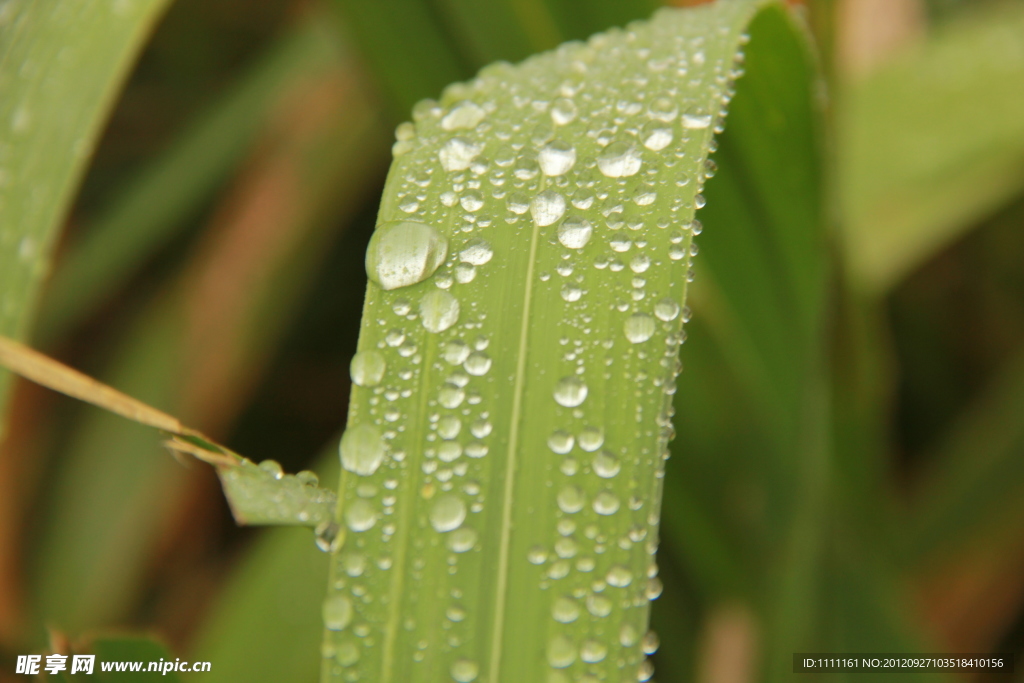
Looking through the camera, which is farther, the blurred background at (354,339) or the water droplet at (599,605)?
the blurred background at (354,339)

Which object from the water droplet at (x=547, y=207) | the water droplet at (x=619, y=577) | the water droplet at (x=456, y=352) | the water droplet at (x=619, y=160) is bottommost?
the water droplet at (x=619, y=577)

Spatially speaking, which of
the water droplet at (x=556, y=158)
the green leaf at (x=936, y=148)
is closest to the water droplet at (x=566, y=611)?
the water droplet at (x=556, y=158)

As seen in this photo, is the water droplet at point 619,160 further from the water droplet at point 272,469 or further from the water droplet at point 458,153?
the water droplet at point 272,469

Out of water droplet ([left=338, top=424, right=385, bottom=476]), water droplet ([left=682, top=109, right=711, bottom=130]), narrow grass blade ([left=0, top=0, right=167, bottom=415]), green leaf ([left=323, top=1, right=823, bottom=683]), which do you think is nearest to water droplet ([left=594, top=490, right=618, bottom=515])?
green leaf ([left=323, top=1, right=823, bottom=683])

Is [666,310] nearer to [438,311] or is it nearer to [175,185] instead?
[438,311]

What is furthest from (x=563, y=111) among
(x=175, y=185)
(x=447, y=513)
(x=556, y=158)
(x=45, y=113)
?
(x=175, y=185)

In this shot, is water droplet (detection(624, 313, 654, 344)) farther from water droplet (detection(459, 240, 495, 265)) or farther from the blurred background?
the blurred background

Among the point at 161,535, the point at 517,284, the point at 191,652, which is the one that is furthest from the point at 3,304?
the point at 161,535

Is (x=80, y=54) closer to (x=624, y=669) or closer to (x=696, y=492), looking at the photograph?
(x=624, y=669)
